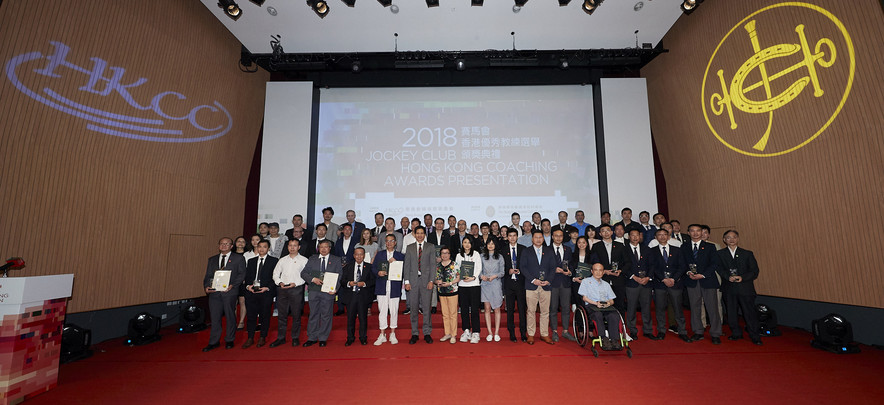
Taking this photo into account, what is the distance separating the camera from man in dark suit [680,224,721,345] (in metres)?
5.05

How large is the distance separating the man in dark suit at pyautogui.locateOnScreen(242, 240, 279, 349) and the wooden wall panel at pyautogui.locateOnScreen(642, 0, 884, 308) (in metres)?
7.62

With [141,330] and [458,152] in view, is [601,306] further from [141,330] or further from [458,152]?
[141,330]

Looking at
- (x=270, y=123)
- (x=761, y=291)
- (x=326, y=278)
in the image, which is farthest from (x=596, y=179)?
(x=270, y=123)

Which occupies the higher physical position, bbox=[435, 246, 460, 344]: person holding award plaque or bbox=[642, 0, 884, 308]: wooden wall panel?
bbox=[642, 0, 884, 308]: wooden wall panel

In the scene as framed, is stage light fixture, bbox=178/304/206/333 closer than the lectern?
No

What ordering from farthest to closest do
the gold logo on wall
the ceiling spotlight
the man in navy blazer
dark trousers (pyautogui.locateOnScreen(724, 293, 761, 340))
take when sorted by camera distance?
the ceiling spotlight, the man in navy blazer, dark trousers (pyautogui.locateOnScreen(724, 293, 761, 340)), the gold logo on wall

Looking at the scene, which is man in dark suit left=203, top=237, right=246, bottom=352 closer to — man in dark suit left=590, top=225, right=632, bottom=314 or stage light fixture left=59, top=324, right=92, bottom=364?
stage light fixture left=59, top=324, right=92, bottom=364

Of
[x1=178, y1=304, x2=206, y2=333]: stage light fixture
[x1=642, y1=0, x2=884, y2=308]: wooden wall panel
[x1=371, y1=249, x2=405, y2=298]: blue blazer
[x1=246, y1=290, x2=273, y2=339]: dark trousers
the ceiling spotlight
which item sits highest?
the ceiling spotlight

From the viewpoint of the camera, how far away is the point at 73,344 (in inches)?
180

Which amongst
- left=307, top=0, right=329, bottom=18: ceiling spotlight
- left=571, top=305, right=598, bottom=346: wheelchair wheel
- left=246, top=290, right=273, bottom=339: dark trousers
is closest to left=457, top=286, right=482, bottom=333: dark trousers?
left=571, top=305, right=598, bottom=346: wheelchair wheel

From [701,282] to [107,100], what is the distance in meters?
9.00

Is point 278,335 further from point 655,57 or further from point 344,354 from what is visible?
point 655,57

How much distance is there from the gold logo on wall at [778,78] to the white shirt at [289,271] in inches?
291

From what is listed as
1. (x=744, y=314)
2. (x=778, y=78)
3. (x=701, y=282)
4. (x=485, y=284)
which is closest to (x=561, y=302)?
(x=485, y=284)
